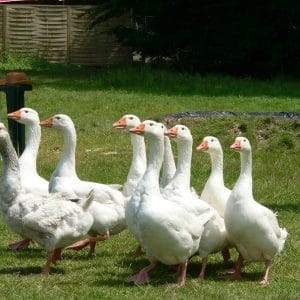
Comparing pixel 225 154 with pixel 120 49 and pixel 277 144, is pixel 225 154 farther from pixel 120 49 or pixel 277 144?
pixel 120 49

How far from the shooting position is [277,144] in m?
14.8

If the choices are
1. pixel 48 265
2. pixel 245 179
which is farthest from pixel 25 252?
pixel 245 179

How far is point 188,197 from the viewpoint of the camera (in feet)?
26.6

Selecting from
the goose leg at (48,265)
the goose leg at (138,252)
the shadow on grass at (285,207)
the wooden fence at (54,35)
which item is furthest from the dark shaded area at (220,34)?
the goose leg at (48,265)

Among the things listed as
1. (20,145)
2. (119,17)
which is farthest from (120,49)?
(20,145)

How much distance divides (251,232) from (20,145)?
5.88m

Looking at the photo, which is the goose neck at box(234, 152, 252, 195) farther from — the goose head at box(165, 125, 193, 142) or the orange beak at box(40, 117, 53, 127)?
the orange beak at box(40, 117, 53, 127)

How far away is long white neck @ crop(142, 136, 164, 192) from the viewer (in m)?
7.75

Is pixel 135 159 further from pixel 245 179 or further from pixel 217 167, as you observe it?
pixel 245 179

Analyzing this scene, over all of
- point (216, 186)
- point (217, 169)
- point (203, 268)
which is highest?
point (217, 169)

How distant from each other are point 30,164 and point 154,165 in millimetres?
2201

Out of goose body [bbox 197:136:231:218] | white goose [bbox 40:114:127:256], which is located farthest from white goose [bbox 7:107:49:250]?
goose body [bbox 197:136:231:218]

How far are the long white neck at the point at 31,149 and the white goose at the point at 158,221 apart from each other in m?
2.12

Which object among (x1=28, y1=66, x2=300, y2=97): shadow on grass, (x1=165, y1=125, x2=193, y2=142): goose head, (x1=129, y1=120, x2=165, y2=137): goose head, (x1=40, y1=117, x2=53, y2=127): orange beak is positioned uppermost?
(x1=129, y1=120, x2=165, y2=137): goose head
